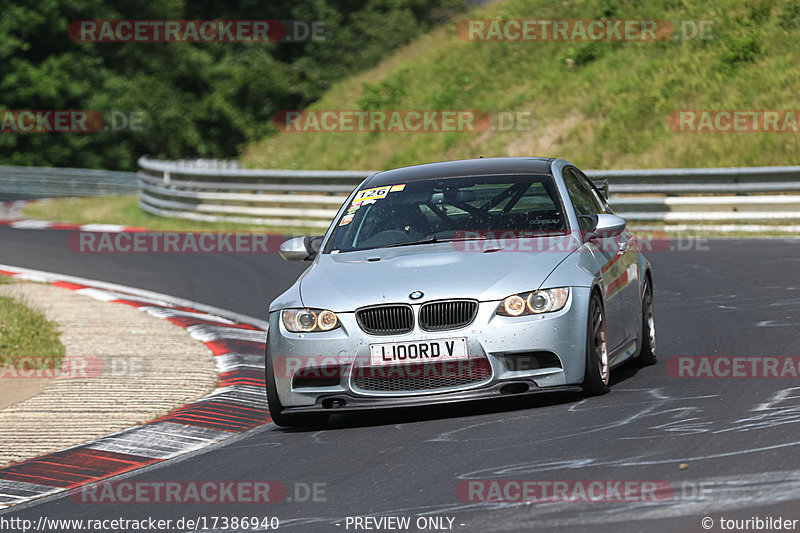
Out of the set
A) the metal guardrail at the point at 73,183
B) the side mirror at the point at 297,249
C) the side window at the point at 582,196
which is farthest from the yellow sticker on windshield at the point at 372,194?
the metal guardrail at the point at 73,183

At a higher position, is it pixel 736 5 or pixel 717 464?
pixel 736 5

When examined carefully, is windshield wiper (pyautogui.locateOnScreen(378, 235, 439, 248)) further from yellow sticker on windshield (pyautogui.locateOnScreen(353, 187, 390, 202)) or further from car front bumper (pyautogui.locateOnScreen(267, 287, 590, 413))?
car front bumper (pyautogui.locateOnScreen(267, 287, 590, 413))

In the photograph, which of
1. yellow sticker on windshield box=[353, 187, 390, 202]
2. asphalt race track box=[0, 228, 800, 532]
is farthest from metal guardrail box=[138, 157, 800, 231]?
yellow sticker on windshield box=[353, 187, 390, 202]

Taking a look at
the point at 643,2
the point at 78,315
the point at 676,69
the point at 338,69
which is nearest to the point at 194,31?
the point at 338,69

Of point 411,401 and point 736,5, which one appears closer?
point 411,401

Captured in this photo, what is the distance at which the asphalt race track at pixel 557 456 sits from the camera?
5.30 meters

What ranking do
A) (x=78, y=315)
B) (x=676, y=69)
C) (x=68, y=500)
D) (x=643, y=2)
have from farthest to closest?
1. (x=643, y=2)
2. (x=676, y=69)
3. (x=78, y=315)
4. (x=68, y=500)

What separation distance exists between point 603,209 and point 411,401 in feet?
9.37

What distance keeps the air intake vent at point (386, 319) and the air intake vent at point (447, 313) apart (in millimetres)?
80

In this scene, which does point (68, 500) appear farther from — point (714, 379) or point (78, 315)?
point (78, 315)

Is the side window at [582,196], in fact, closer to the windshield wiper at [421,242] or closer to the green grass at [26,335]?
the windshield wiper at [421,242]

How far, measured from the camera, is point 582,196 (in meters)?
9.21

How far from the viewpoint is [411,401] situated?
7445 mm

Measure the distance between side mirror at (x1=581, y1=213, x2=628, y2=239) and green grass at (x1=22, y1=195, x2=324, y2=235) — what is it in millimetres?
13863
